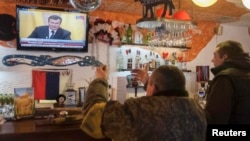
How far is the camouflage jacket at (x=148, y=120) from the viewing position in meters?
1.45

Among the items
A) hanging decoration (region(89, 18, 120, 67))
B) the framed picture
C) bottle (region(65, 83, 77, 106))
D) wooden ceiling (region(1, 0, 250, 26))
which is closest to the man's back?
the framed picture

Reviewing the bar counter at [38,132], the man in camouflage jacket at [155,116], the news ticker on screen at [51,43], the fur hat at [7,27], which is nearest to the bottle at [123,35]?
the news ticker on screen at [51,43]

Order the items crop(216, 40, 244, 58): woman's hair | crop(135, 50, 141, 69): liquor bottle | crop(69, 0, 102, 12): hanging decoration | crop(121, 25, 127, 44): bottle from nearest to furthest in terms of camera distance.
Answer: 1. crop(216, 40, 244, 58): woman's hair
2. crop(69, 0, 102, 12): hanging decoration
3. crop(121, 25, 127, 44): bottle
4. crop(135, 50, 141, 69): liquor bottle

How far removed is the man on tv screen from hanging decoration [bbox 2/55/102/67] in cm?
30

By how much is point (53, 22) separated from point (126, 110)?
113 inches

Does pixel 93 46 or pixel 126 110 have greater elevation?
pixel 93 46

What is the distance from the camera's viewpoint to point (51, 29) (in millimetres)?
4035

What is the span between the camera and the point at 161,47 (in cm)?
481

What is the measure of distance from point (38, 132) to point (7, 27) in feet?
7.93

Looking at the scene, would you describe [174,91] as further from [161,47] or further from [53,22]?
[161,47]

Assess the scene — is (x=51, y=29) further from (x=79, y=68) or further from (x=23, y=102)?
(x=23, y=102)

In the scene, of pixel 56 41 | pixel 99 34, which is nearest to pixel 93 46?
pixel 99 34

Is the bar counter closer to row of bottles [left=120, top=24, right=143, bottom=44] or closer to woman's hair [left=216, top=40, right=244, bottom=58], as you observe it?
woman's hair [left=216, top=40, right=244, bottom=58]

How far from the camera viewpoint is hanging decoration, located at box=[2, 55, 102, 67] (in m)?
3.93
